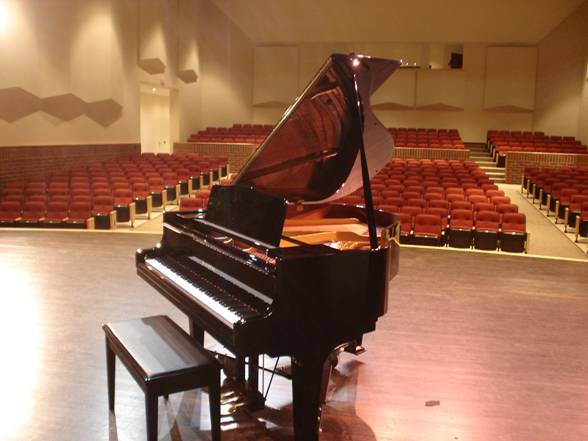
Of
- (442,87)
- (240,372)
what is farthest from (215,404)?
(442,87)

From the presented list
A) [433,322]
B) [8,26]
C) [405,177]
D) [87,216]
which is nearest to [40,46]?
[8,26]

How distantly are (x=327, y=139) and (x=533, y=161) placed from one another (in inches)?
450

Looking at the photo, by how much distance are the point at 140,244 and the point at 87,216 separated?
5.31 ft

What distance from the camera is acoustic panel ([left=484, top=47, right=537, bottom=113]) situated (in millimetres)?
17406

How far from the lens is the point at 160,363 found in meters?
2.14

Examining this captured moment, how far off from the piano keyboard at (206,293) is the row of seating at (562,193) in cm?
621

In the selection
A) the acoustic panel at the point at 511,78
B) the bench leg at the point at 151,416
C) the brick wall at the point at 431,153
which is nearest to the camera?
the bench leg at the point at 151,416

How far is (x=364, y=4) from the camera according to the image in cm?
1503

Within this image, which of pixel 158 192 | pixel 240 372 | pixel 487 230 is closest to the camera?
pixel 240 372

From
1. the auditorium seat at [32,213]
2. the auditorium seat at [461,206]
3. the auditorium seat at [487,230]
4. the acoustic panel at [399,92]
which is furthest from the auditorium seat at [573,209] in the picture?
the acoustic panel at [399,92]

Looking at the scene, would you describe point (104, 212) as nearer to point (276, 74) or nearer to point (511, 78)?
point (276, 74)

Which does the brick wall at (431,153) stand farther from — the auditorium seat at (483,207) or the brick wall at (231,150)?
the auditorium seat at (483,207)

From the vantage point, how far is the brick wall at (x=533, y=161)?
13.1 meters

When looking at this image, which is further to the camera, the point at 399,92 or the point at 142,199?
the point at 399,92
